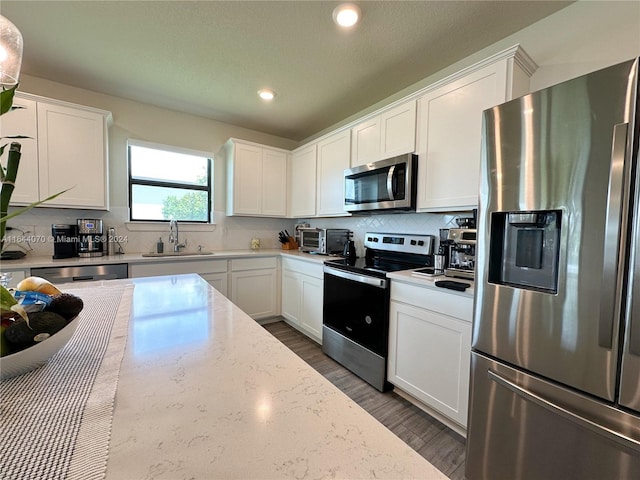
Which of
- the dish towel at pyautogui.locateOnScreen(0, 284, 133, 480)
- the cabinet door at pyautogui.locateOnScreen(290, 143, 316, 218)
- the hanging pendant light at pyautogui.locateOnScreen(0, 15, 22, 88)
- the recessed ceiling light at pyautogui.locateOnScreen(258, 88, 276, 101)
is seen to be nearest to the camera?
the dish towel at pyautogui.locateOnScreen(0, 284, 133, 480)

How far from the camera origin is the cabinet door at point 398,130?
2090 millimetres

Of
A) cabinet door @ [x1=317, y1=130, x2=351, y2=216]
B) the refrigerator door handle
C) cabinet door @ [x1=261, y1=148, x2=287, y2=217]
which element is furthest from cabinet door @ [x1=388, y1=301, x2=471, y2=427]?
cabinet door @ [x1=261, y1=148, x2=287, y2=217]

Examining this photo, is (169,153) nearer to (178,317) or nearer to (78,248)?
(78,248)

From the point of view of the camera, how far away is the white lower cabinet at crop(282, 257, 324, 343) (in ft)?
8.90

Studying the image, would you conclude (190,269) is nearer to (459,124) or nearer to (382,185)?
(382,185)

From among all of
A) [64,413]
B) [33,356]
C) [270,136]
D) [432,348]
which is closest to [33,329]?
[33,356]

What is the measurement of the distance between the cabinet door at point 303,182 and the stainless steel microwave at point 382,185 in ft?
2.26

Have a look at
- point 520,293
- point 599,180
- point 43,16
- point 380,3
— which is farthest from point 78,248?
point 599,180

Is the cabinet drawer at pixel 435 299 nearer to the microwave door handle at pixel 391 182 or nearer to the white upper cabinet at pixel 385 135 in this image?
the microwave door handle at pixel 391 182

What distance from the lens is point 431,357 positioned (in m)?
1.67

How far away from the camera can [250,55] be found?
2107mm

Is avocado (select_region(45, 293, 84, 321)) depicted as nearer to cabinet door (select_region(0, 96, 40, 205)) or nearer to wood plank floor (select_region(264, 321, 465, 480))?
wood plank floor (select_region(264, 321, 465, 480))

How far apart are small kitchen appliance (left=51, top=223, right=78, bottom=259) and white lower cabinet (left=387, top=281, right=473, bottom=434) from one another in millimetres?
2847

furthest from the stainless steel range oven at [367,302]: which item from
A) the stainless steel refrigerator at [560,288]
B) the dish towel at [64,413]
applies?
the dish towel at [64,413]
